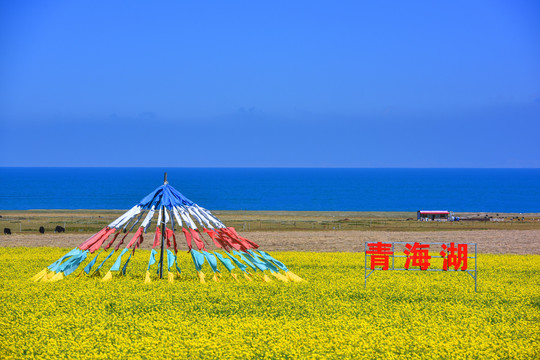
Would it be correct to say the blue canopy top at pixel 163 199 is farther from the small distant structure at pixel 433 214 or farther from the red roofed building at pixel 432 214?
the red roofed building at pixel 432 214

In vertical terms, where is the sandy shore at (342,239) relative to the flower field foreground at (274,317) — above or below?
below

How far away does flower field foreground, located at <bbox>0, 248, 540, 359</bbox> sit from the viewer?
16.4 meters

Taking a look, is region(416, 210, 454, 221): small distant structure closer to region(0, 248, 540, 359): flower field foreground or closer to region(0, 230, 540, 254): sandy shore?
region(0, 230, 540, 254): sandy shore

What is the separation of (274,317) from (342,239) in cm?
3162

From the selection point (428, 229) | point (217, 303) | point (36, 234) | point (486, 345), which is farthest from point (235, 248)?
point (428, 229)

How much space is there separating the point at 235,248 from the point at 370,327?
1016cm

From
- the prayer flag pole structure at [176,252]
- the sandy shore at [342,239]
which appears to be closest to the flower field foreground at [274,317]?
the prayer flag pole structure at [176,252]

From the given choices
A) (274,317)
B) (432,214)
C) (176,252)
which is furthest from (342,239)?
(432,214)

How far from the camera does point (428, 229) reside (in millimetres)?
62156

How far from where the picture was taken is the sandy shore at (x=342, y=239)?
45656 mm

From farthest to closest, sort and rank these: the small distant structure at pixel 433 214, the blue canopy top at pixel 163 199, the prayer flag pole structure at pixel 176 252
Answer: the small distant structure at pixel 433 214 < the blue canopy top at pixel 163 199 < the prayer flag pole structure at pixel 176 252

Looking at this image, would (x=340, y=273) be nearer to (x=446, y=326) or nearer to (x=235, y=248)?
(x=235, y=248)

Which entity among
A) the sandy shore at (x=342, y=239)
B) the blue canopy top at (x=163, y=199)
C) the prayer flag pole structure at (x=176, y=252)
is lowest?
the sandy shore at (x=342, y=239)

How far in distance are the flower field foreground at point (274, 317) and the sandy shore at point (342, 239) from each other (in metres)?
15.7
